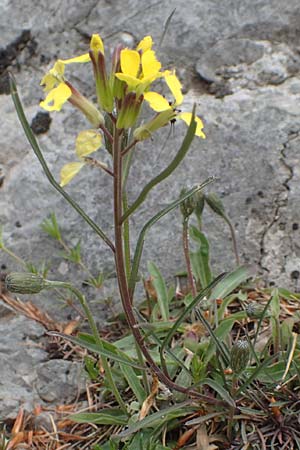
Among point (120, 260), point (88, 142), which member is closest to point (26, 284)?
point (120, 260)

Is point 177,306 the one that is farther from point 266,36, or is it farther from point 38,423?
point 266,36

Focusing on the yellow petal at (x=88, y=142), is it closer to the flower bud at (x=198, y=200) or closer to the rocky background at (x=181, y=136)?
the flower bud at (x=198, y=200)

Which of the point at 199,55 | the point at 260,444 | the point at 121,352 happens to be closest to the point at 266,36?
the point at 199,55

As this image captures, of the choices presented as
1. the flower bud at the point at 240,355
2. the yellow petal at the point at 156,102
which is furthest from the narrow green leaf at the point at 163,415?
the yellow petal at the point at 156,102

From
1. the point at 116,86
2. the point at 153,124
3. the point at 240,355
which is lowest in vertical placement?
the point at 240,355

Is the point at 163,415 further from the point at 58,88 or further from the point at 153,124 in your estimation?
the point at 58,88

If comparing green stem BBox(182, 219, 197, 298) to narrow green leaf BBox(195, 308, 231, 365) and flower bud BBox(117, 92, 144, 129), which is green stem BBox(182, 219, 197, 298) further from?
flower bud BBox(117, 92, 144, 129)
